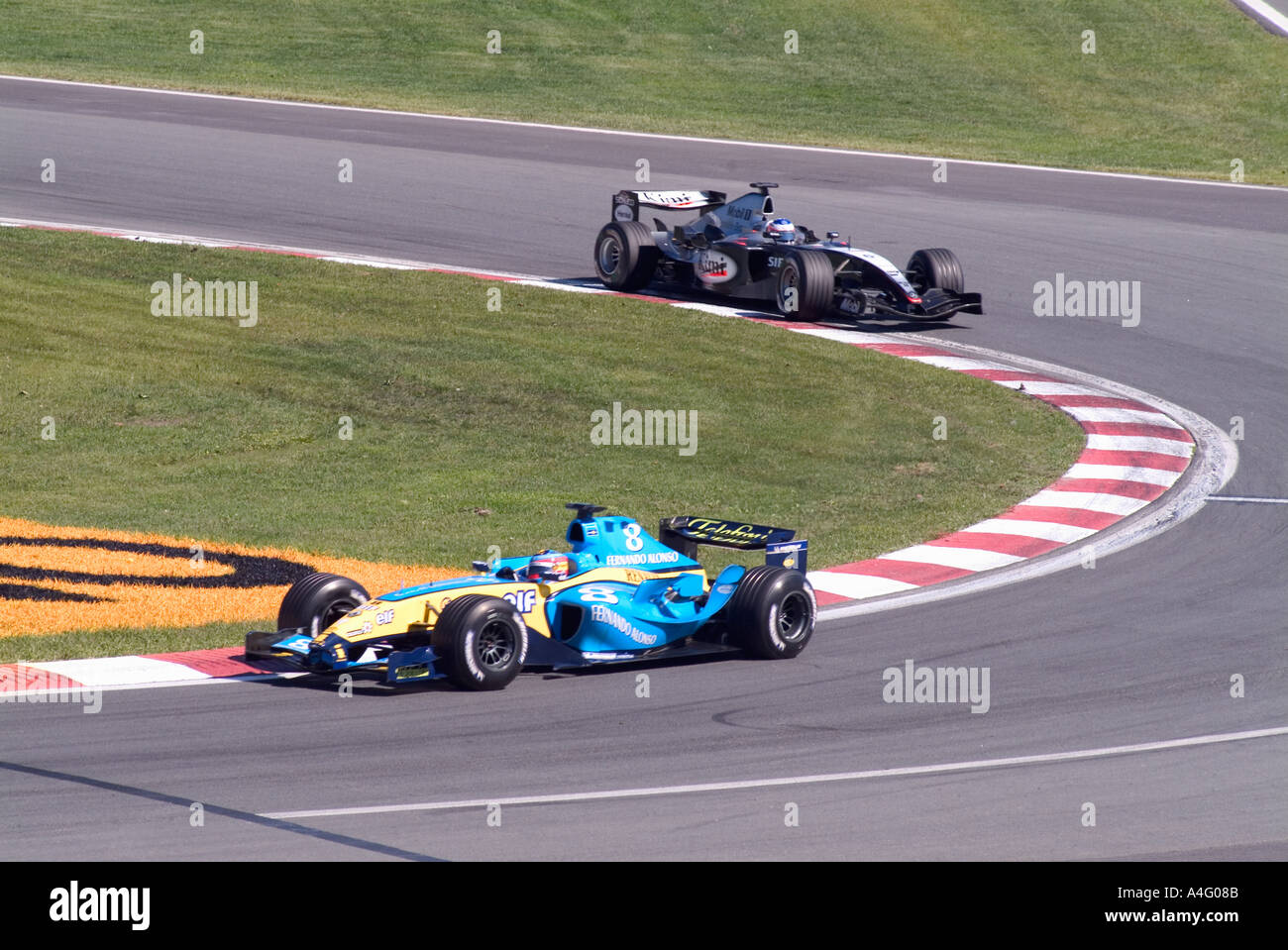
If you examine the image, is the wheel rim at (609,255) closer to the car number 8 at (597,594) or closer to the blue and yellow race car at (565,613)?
the blue and yellow race car at (565,613)

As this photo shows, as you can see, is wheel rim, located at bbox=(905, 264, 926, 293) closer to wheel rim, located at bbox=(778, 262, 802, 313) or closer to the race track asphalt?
wheel rim, located at bbox=(778, 262, 802, 313)

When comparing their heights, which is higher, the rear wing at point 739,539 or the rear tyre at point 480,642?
the rear wing at point 739,539

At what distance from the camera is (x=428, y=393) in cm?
1797

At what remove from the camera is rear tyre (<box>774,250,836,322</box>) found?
66.6 ft

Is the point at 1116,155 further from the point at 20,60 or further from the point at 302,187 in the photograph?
the point at 20,60

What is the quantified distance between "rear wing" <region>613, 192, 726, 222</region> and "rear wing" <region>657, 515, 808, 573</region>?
10737mm

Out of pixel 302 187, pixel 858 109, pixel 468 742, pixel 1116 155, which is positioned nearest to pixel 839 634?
pixel 468 742

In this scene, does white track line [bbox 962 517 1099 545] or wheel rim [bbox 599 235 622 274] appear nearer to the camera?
white track line [bbox 962 517 1099 545]

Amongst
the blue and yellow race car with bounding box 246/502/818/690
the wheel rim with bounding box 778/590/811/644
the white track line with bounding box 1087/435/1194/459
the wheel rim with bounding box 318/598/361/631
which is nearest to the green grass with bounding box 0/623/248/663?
the blue and yellow race car with bounding box 246/502/818/690

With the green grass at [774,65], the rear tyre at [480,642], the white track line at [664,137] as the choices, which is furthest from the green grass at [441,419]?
the green grass at [774,65]

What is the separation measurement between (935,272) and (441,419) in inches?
265

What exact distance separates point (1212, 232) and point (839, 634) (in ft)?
55.6

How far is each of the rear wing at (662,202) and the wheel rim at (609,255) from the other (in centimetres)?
33

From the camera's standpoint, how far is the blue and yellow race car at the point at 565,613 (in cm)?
945
